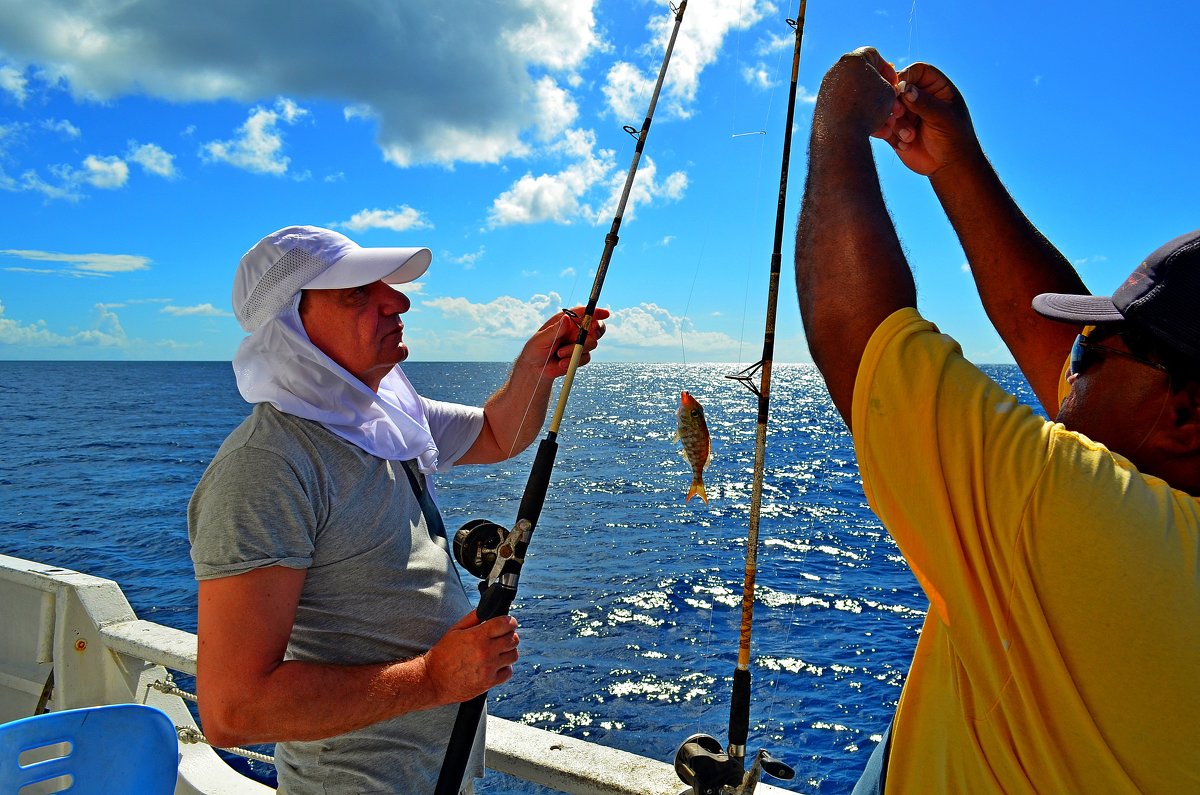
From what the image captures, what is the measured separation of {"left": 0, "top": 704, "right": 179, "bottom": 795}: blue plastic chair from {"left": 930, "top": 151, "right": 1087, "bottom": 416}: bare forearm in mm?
2935

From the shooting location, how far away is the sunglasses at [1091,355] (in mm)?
1267

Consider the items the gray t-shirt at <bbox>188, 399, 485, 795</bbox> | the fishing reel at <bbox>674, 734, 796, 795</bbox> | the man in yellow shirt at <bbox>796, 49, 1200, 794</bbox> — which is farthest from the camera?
the fishing reel at <bbox>674, 734, 796, 795</bbox>

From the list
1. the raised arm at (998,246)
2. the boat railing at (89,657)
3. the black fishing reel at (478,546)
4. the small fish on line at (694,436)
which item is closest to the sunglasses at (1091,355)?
the raised arm at (998,246)

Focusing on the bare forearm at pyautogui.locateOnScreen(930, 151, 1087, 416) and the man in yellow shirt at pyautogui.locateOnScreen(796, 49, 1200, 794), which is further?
the bare forearm at pyautogui.locateOnScreen(930, 151, 1087, 416)

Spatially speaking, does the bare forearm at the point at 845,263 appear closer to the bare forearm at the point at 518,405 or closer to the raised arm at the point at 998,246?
the raised arm at the point at 998,246

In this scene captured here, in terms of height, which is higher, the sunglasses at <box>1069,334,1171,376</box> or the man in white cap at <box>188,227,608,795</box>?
the sunglasses at <box>1069,334,1171,376</box>

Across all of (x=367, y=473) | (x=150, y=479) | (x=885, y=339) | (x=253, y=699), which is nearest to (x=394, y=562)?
(x=367, y=473)

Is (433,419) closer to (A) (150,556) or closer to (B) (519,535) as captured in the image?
(B) (519,535)

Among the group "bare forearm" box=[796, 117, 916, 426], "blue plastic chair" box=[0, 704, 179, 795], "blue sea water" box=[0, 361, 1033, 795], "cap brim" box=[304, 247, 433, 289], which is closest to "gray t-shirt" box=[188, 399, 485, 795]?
"cap brim" box=[304, 247, 433, 289]

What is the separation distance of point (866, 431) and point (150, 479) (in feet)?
107

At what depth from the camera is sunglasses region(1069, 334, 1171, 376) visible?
4.16 ft

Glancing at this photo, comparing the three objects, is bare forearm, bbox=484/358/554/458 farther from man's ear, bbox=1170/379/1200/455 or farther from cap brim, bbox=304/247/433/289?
man's ear, bbox=1170/379/1200/455

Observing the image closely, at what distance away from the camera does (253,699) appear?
6.15ft

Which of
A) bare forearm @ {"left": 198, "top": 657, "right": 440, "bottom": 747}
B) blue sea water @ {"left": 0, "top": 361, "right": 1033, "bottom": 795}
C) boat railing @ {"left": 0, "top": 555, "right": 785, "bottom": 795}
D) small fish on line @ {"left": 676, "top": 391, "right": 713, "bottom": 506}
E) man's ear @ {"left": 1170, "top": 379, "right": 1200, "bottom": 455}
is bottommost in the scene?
blue sea water @ {"left": 0, "top": 361, "right": 1033, "bottom": 795}
